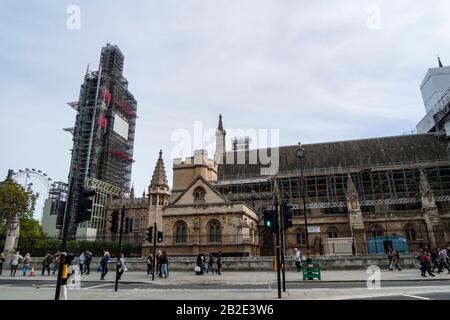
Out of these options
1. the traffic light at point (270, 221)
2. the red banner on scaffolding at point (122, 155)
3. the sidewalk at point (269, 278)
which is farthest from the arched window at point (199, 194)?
the red banner on scaffolding at point (122, 155)

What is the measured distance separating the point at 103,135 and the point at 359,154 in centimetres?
5667

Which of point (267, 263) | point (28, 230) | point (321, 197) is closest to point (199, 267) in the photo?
point (267, 263)

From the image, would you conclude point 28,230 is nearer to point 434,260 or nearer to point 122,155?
point 122,155

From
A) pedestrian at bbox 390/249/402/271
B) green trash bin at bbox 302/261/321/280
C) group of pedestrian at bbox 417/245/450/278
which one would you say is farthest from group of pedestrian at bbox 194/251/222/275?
group of pedestrian at bbox 417/245/450/278

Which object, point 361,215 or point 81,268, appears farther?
point 361,215

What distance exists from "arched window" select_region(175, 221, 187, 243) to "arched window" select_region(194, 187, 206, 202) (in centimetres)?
299

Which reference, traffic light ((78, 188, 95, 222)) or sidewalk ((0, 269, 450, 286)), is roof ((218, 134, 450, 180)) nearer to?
sidewalk ((0, 269, 450, 286))

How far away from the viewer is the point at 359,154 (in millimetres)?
41844

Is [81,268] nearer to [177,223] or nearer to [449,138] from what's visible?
[177,223]

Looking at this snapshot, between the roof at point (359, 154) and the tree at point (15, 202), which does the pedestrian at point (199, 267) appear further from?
the roof at point (359, 154)

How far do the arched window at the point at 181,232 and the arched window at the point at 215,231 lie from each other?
2761 millimetres

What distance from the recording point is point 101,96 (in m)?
72.1

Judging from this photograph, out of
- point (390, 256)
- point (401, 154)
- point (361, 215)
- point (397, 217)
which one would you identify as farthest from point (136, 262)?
point (401, 154)
